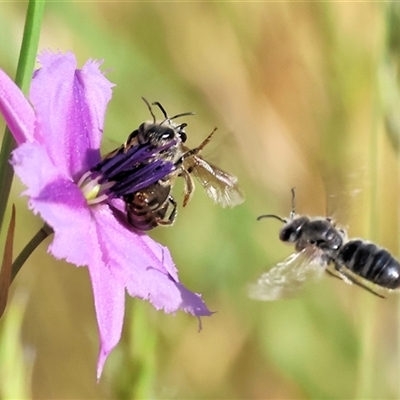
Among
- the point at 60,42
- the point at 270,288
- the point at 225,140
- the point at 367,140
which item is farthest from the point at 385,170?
the point at 225,140

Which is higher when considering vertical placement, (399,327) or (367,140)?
(367,140)

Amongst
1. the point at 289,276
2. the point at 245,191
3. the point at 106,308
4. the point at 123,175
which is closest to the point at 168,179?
the point at 123,175

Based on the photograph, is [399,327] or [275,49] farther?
[275,49]

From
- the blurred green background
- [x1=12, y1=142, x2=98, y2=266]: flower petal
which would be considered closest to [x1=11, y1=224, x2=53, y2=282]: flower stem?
[x1=12, y1=142, x2=98, y2=266]: flower petal

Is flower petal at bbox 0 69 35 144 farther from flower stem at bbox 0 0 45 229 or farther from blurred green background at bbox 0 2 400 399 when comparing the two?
blurred green background at bbox 0 2 400 399

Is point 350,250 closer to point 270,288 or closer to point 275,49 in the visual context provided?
point 270,288

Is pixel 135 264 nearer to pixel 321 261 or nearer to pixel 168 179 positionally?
pixel 168 179

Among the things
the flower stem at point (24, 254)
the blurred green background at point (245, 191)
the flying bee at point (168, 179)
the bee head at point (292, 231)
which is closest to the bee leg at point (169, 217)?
the flying bee at point (168, 179)
